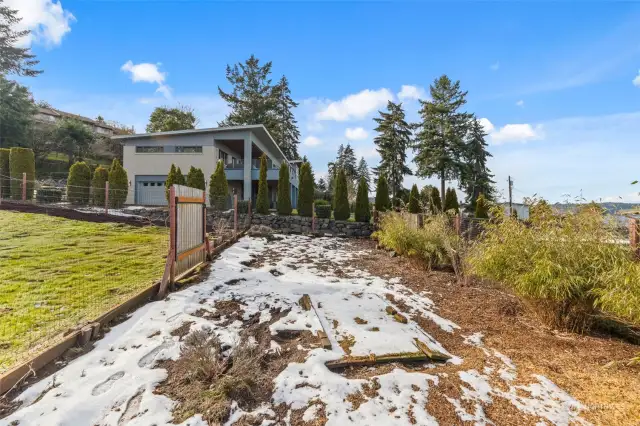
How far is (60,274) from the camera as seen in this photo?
4617mm

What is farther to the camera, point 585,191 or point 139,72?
point 139,72

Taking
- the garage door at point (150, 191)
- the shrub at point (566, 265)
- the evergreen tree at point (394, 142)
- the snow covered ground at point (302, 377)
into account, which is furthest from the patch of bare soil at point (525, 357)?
the evergreen tree at point (394, 142)

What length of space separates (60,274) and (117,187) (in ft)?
40.9

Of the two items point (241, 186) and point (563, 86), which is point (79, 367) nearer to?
point (563, 86)

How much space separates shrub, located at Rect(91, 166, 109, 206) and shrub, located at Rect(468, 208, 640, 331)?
16.3 meters

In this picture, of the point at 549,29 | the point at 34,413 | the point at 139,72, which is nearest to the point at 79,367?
the point at 34,413

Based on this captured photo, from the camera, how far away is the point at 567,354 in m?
2.87

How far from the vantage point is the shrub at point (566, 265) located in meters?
3.12

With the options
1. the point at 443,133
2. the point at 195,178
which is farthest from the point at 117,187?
the point at 443,133

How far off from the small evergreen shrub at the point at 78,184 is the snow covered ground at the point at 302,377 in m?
13.9

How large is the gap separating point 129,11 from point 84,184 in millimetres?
10833

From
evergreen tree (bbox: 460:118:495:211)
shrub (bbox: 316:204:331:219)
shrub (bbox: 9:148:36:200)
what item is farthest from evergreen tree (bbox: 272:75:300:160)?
shrub (bbox: 9:148:36:200)

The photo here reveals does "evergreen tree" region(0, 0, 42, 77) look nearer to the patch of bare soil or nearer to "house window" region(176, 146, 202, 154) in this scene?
"house window" region(176, 146, 202, 154)

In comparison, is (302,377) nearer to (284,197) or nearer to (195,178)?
(284,197)
